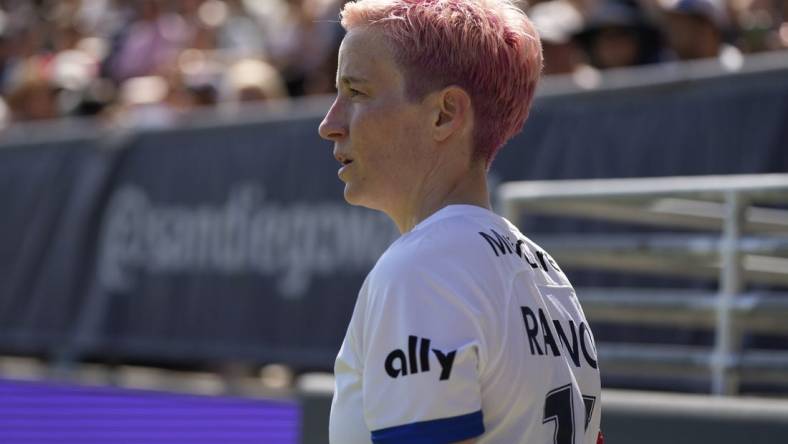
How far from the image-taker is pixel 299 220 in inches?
314

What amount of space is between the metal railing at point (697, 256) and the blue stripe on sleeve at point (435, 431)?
8.62 feet

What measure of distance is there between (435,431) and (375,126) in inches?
22.0

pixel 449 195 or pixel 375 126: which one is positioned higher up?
pixel 375 126

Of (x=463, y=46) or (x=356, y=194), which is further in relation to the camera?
(x=356, y=194)

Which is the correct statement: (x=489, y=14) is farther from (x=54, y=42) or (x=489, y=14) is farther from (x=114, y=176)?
(x=54, y=42)

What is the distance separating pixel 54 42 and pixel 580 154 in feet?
30.2

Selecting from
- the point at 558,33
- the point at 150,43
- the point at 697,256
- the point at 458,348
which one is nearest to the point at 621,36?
the point at 558,33

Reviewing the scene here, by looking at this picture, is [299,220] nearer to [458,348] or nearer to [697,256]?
[697,256]

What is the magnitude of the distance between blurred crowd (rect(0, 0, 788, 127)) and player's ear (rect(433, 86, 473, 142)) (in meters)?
5.39

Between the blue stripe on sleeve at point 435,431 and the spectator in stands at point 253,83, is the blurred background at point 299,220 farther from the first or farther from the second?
the blue stripe on sleeve at point 435,431

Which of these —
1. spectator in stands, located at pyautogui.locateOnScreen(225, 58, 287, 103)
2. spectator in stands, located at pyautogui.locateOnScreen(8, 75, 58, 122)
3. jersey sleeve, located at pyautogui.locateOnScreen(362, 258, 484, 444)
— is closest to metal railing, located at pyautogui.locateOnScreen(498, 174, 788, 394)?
jersey sleeve, located at pyautogui.locateOnScreen(362, 258, 484, 444)

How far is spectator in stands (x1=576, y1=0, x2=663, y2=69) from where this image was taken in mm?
7691

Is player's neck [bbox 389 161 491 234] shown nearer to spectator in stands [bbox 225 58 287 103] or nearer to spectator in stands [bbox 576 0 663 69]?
spectator in stands [bbox 576 0 663 69]

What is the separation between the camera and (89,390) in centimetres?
533
